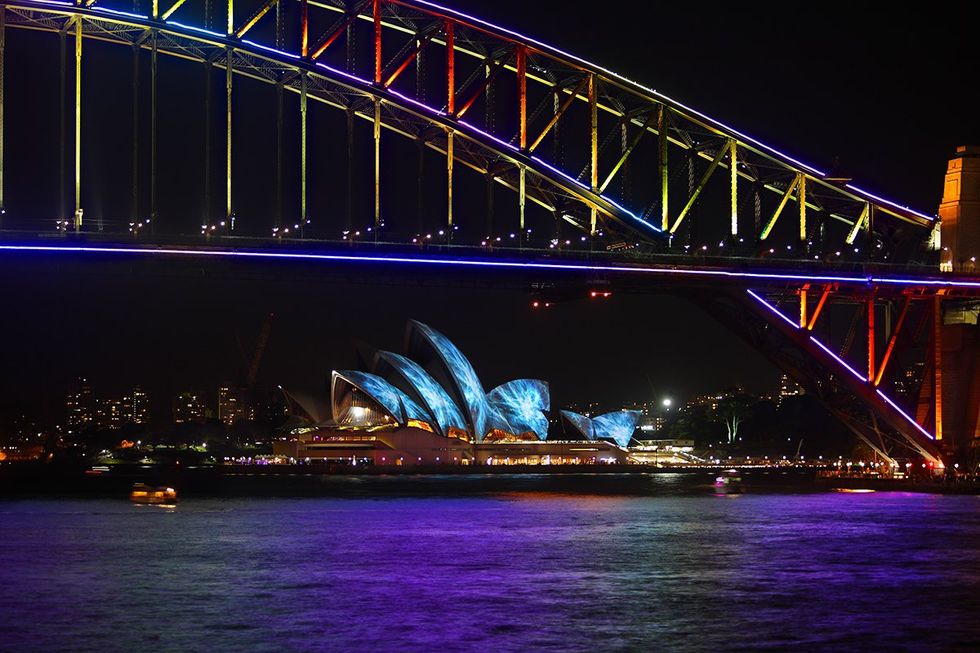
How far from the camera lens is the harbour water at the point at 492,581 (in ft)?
97.0

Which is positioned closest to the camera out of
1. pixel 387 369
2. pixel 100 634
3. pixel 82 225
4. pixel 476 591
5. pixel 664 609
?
pixel 100 634

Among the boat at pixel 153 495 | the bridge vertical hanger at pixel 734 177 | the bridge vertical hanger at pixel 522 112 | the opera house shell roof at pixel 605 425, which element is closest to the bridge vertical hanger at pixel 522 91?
the bridge vertical hanger at pixel 522 112

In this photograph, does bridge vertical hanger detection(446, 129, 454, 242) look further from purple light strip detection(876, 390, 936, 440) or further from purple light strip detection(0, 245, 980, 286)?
purple light strip detection(876, 390, 936, 440)

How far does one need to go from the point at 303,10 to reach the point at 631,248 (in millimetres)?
18467

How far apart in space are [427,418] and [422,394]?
9.96 feet

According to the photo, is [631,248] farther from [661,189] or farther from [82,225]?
[82,225]

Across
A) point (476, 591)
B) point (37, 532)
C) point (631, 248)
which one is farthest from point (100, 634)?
point (631, 248)

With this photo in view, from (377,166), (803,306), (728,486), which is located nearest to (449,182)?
(377,166)

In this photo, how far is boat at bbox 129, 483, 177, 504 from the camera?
77375mm

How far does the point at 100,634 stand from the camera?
2956cm

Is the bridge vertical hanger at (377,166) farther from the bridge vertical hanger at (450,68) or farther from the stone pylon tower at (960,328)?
the stone pylon tower at (960,328)

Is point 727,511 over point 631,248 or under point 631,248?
under

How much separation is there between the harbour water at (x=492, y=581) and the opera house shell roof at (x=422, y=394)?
6181 cm

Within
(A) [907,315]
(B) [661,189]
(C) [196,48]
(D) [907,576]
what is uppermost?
(C) [196,48]
